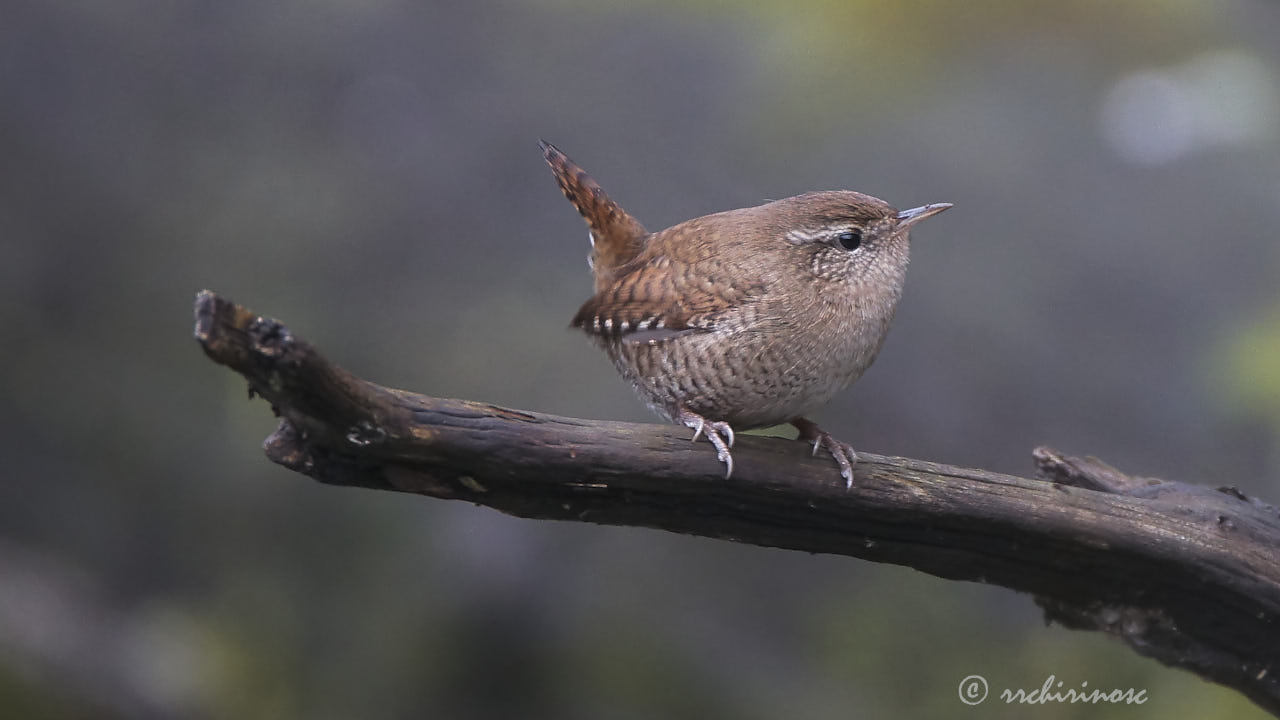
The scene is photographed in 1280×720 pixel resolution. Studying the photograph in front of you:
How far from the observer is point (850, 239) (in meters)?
2.56

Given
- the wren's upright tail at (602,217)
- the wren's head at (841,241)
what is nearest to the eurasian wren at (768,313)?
the wren's head at (841,241)

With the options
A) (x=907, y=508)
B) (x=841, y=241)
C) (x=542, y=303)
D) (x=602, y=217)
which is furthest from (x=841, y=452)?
(x=542, y=303)

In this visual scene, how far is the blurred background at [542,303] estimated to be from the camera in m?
3.83

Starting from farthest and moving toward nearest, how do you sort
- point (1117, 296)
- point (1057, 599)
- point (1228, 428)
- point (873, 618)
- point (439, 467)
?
1. point (1117, 296)
2. point (1228, 428)
3. point (873, 618)
4. point (1057, 599)
5. point (439, 467)

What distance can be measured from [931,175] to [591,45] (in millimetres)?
1748

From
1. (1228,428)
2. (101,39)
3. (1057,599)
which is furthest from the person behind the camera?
(101,39)

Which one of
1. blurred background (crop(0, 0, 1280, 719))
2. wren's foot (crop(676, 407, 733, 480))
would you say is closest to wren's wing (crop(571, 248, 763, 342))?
wren's foot (crop(676, 407, 733, 480))

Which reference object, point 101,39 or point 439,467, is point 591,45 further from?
point 439,467

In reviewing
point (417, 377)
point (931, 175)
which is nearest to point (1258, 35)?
point (931, 175)

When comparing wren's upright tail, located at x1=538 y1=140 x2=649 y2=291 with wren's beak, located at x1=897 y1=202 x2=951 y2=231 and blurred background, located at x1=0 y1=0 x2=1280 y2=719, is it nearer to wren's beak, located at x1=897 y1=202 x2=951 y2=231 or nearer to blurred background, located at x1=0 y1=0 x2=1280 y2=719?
wren's beak, located at x1=897 y1=202 x2=951 y2=231

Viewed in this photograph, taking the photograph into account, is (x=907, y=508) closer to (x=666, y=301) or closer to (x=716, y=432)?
(x=716, y=432)

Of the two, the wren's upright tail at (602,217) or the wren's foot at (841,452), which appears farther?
the wren's upright tail at (602,217)

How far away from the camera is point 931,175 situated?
455cm

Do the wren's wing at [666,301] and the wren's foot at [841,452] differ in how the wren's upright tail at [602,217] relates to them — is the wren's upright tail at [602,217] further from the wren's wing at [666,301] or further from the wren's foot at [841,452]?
the wren's foot at [841,452]
